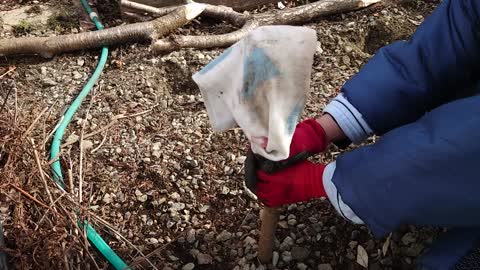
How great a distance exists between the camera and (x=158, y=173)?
1956 mm

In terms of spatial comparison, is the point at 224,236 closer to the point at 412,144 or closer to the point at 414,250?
the point at 414,250

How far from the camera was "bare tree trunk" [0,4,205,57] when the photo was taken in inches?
96.5

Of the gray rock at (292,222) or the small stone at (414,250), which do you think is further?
the gray rock at (292,222)

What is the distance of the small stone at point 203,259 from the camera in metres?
1.73

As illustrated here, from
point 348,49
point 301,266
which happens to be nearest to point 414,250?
point 301,266

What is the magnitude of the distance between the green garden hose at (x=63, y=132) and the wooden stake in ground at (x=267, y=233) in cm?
37

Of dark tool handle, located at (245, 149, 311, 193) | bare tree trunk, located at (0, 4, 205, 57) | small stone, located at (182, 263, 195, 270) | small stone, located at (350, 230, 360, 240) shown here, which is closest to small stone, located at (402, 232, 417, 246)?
small stone, located at (350, 230, 360, 240)

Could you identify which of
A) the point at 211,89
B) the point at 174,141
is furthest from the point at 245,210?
the point at 211,89

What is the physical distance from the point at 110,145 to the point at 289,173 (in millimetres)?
865

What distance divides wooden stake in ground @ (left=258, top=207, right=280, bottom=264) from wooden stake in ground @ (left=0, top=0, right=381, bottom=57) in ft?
3.46

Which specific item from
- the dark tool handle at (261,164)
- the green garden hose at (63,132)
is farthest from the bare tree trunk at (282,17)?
the dark tool handle at (261,164)

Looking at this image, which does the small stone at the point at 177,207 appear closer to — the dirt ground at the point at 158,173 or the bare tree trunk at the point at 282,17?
the dirt ground at the point at 158,173

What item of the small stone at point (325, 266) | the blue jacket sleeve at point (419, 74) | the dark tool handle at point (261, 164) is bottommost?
the small stone at point (325, 266)

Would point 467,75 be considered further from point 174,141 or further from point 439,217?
point 174,141
